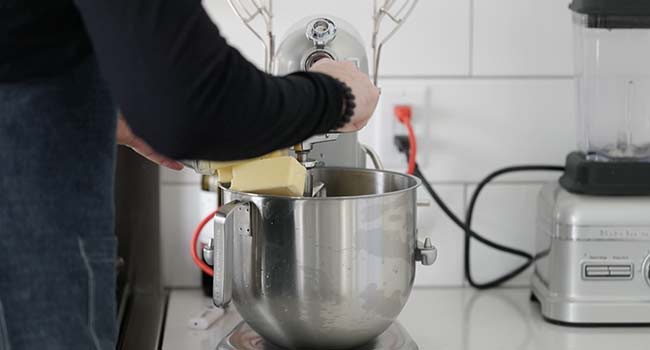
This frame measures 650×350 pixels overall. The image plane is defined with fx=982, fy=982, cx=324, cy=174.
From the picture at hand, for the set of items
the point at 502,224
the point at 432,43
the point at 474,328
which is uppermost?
the point at 432,43

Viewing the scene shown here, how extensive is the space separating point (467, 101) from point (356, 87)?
1.81 ft

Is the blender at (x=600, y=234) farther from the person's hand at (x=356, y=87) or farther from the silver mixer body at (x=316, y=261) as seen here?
the person's hand at (x=356, y=87)

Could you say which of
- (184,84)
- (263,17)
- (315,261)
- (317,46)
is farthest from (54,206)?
(263,17)

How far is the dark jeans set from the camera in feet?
1.93

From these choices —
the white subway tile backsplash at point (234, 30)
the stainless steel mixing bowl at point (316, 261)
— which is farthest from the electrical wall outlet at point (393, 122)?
the stainless steel mixing bowl at point (316, 261)

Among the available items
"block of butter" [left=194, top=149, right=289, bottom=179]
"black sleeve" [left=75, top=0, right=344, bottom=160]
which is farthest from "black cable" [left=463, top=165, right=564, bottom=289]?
"black sleeve" [left=75, top=0, right=344, bottom=160]

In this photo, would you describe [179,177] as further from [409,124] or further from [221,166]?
[221,166]

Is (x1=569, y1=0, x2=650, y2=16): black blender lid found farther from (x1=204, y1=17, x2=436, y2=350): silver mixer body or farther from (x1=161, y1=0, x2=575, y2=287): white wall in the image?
(x1=204, y1=17, x2=436, y2=350): silver mixer body

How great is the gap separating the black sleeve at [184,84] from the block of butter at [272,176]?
197 millimetres

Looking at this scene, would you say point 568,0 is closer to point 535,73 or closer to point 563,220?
point 535,73

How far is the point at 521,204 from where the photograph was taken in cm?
122

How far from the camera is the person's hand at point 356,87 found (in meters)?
0.66

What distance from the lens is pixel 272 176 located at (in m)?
0.79

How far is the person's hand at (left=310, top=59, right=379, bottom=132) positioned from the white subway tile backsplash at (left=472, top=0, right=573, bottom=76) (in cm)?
52
